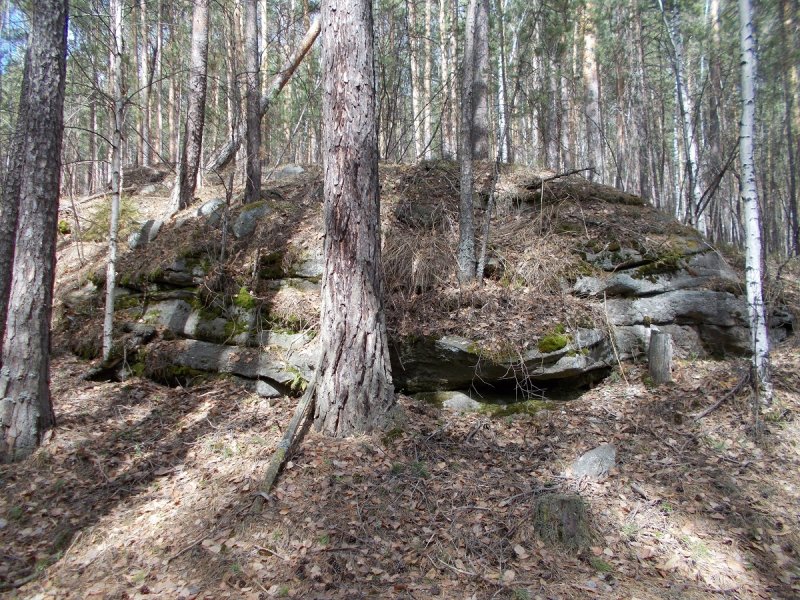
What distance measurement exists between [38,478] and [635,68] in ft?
67.6

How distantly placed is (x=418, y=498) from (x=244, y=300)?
402 centimetres

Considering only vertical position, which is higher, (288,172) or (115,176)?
(288,172)

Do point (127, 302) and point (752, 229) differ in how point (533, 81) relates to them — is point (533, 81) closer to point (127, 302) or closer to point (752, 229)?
point (752, 229)

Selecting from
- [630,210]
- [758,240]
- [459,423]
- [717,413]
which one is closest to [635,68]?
[630,210]

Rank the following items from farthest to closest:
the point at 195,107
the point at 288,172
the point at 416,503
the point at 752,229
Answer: the point at 288,172, the point at 195,107, the point at 752,229, the point at 416,503

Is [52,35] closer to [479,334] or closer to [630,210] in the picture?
[479,334]

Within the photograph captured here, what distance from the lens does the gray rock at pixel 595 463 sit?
4.71m

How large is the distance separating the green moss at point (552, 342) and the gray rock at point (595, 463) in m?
1.36

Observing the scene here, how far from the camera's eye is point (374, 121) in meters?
5.33

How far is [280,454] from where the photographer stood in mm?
4758

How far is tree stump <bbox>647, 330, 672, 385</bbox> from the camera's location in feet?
19.9

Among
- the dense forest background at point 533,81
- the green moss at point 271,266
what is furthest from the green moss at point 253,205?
the dense forest background at point 533,81

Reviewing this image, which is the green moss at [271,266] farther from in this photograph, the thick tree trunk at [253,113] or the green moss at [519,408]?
the green moss at [519,408]

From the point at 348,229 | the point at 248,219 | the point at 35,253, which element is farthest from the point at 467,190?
the point at 35,253
